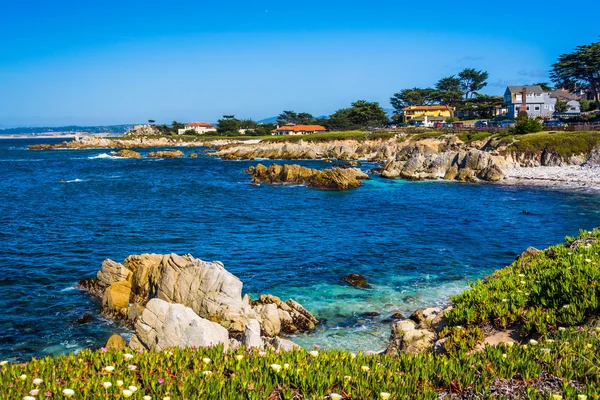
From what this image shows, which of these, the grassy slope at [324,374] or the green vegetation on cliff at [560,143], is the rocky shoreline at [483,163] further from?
the grassy slope at [324,374]

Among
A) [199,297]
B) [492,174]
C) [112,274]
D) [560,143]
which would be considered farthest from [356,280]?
[560,143]

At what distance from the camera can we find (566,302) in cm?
1059

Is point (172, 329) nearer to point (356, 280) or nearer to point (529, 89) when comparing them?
point (356, 280)

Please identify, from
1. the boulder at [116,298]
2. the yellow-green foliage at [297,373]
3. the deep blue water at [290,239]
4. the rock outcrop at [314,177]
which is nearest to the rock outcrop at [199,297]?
the boulder at [116,298]

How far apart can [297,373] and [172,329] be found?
902 centimetres

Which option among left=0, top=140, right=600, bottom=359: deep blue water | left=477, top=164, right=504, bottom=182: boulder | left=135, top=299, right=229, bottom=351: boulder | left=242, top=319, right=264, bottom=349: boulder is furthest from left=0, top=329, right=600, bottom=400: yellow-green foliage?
left=477, top=164, right=504, bottom=182: boulder

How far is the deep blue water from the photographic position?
20.9m

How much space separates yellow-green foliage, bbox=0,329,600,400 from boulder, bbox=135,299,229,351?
21.9ft

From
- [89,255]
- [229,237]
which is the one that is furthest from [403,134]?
[89,255]

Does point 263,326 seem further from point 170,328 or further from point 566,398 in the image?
point 566,398

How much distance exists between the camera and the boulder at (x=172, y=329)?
14695mm

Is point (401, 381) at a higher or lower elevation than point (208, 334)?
higher

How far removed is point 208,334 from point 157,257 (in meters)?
10.2

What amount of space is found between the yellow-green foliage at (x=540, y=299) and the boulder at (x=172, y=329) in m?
7.51
